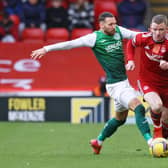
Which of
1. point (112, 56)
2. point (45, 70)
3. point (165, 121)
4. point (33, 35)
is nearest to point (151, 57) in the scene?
point (112, 56)

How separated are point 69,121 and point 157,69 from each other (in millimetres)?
5965

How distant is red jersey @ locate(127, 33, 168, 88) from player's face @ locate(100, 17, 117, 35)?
0.36 metres

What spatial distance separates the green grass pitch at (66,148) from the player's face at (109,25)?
5.41 feet

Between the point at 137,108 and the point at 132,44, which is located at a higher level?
the point at 132,44

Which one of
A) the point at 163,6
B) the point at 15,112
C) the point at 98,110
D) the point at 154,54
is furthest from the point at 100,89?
the point at 154,54

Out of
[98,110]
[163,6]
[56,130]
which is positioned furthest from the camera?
[163,6]

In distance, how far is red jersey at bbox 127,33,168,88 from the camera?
30.8 feet

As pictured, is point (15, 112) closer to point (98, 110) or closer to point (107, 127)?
point (98, 110)

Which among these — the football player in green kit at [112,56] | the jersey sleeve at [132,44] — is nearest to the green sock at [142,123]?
the football player in green kit at [112,56]

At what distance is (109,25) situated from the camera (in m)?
9.80

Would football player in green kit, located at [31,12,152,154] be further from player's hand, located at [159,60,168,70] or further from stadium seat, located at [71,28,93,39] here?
stadium seat, located at [71,28,93,39]

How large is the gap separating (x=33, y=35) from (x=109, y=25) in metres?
7.66

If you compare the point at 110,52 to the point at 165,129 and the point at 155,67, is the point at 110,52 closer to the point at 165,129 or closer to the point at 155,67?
the point at 155,67

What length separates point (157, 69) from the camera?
31.7ft
